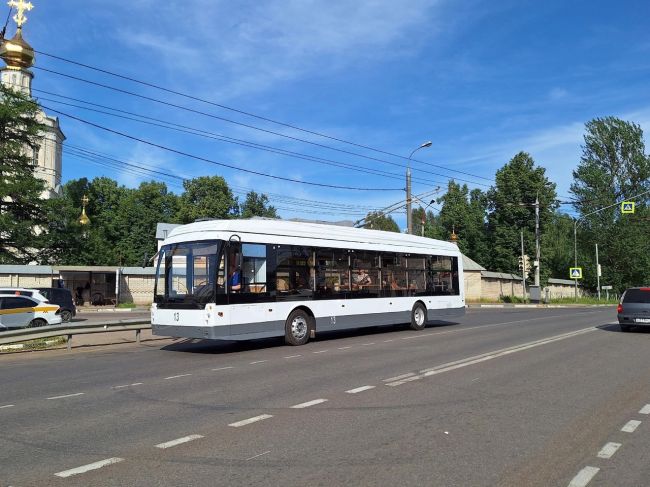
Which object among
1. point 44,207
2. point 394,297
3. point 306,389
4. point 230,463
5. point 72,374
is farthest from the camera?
point 44,207

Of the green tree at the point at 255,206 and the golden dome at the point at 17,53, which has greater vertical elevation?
the green tree at the point at 255,206

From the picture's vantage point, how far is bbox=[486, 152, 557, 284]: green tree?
191 feet

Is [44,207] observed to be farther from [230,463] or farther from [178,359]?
[230,463]

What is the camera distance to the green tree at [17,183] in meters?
37.2

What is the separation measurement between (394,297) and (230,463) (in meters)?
13.6

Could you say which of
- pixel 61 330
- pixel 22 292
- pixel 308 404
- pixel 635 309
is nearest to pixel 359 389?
pixel 308 404

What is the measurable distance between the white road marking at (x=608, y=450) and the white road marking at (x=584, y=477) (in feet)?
1.54

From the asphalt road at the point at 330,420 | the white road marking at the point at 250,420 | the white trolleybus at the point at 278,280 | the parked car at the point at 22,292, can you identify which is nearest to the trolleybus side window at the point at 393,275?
the white trolleybus at the point at 278,280


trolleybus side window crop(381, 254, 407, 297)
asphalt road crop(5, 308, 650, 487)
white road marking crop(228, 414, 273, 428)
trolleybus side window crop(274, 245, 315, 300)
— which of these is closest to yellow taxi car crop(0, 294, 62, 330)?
asphalt road crop(5, 308, 650, 487)

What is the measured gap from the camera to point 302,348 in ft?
46.4

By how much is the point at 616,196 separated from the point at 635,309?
5813cm

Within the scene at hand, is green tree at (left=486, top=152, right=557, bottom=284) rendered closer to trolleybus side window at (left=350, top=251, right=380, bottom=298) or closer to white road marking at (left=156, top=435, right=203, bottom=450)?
trolleybus side window at (left=350, top=251, right=380, bottom=298)

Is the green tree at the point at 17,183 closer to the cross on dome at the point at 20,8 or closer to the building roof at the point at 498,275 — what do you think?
the cross on dome at the point at 20,8

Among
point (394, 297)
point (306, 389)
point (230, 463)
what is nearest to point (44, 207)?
point (394, 297)
